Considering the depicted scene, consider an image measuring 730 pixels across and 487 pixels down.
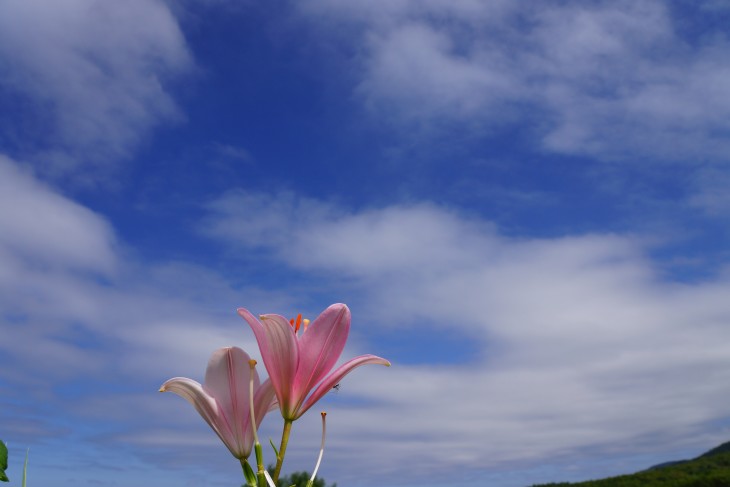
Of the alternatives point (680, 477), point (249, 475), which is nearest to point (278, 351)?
point (249, 475)

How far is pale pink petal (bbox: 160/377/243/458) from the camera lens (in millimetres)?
2369

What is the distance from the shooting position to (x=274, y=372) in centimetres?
231

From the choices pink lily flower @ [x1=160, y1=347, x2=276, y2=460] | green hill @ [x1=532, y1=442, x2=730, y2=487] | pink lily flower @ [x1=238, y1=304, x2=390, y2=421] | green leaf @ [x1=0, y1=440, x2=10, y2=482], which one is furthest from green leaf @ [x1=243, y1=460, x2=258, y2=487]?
green hill @ [x1=532, y1=442, x2=730, y2=487]

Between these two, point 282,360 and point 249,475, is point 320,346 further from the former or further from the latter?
point 249,475

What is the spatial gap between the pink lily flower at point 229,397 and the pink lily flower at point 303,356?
101 millimetres

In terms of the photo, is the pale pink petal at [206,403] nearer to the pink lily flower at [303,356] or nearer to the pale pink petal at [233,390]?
the pale pink petal at [233,390]

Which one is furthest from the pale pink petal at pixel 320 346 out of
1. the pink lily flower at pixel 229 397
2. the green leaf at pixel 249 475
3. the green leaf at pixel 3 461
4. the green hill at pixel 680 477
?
the green hill at pixel 680 477

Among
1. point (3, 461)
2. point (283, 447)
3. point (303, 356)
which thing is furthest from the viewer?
point (3, 461)

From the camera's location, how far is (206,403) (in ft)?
7.84

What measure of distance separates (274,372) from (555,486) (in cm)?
3946

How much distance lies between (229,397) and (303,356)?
1.08ft

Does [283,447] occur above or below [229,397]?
below

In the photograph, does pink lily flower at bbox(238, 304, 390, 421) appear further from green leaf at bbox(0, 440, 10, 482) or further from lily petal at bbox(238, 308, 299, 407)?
green leaf at bbox(0, 440, 10, 482)

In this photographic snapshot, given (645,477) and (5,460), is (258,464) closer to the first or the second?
(5,460)
